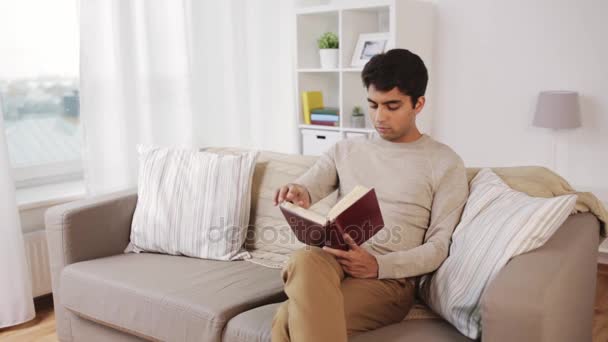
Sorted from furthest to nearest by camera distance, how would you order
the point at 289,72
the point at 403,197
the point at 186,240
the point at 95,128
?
1. the point at 289,72
2. the point at 95,128
3. the point at 186,240
4. the point at 403,197

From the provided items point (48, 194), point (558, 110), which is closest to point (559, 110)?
point (558, 110)

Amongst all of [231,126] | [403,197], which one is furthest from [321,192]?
[231,126]

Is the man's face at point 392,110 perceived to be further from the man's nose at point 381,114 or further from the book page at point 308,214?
the book page at point 308,214

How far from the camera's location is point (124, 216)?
2.49 m

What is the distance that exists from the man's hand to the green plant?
2.22 m

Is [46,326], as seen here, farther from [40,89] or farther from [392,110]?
[392,110]

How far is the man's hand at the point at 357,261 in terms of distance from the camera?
1.68 metres

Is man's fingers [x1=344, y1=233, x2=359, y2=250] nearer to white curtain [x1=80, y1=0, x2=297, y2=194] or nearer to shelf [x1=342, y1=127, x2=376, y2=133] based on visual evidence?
white curtain [x1=80, y1=0, x2=297, y2=194]

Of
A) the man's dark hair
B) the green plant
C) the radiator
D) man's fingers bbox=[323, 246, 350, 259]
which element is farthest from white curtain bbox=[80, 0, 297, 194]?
man's fingers bbox=[323, 246, 350, 259]

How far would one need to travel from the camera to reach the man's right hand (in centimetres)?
195

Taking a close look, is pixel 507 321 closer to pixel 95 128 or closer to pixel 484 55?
pixel 95 128

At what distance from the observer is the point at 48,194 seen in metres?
3.00

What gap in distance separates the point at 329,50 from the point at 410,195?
6.45 ft

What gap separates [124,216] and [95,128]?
66 centimetres
